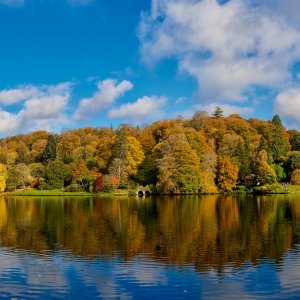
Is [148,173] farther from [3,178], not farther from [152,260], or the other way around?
[152,260]

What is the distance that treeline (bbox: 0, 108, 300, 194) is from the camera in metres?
88.9

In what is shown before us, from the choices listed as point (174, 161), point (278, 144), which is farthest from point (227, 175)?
point (278, 144)

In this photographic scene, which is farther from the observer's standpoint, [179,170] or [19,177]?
[19,177]

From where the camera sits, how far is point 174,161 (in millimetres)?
88688

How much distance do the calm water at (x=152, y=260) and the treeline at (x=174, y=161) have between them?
49.6 metres

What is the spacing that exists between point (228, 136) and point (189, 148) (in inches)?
645

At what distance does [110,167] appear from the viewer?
97125 mm

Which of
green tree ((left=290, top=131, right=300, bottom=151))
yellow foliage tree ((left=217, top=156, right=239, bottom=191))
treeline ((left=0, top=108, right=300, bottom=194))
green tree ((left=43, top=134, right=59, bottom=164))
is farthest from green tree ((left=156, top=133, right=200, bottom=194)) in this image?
green tree ((left=290, top=131, right=300, bottom=151))

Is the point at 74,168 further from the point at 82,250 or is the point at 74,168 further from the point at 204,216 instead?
the point at 82,250

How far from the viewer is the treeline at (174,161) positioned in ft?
292

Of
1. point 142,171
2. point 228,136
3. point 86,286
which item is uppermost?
point 228,136

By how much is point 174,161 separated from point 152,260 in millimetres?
66171

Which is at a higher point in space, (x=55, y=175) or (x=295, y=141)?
(x=295, y=141)

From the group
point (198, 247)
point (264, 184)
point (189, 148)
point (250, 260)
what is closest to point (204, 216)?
point (198, 247)
